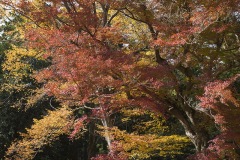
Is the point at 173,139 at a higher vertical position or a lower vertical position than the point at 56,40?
lower

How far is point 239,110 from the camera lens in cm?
631

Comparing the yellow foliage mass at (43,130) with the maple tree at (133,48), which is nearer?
the maple tree at (133,48)

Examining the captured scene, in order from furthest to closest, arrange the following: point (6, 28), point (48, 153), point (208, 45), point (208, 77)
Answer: point (6, 28) < point (48, 153) < point (208, 45) < point (208, 77)

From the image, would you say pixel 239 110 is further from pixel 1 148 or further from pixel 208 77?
pixel 1 148

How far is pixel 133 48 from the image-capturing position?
7562 millimetres

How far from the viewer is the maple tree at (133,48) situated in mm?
5820

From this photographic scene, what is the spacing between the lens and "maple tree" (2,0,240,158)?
19.1ft

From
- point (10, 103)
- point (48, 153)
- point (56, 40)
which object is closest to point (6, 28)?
point (10, 103)

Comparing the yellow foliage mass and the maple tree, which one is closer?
the maple tree

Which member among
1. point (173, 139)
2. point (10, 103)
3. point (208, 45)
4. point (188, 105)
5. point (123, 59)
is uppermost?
point (10, 103)

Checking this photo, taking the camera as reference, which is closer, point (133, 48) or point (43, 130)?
point (133, 48)

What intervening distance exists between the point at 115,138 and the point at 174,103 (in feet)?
6.63

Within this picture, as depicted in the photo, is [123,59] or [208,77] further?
[208,77]

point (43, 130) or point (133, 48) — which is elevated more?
point (133, 48)
